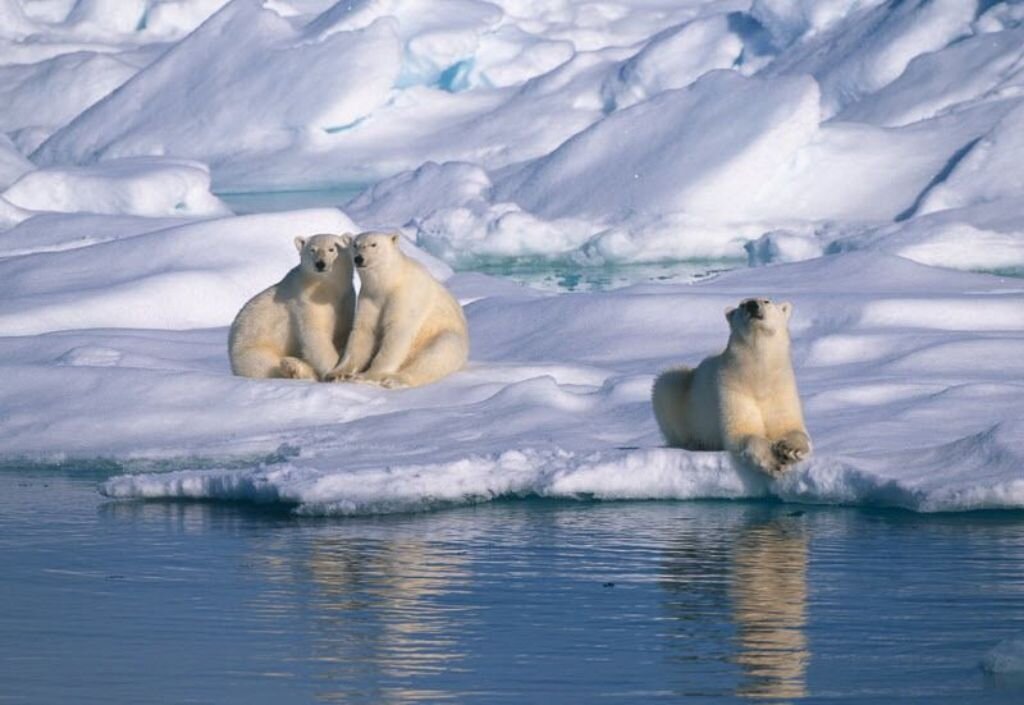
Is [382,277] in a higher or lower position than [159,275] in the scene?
lower

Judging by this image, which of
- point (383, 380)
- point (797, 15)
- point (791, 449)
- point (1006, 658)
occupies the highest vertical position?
point (797, 15)

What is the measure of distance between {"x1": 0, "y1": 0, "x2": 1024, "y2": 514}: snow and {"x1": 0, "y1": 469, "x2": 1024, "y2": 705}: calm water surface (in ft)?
0.90

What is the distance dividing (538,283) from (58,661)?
11.8 m

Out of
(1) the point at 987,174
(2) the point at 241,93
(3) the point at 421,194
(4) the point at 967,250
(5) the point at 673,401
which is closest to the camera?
(5) the point at 673,401

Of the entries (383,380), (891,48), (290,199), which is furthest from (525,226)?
(383,380)

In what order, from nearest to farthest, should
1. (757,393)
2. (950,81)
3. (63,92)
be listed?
(757,393)
(950,81)
(63,92)

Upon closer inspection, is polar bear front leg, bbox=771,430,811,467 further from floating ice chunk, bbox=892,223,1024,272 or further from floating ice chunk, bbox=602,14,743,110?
floating ice chunk, bbox=602,14,743,110

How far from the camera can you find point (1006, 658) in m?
4.12

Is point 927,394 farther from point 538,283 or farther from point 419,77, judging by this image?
point 419,77

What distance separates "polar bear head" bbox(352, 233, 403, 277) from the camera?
8031 mm

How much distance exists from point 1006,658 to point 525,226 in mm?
12694

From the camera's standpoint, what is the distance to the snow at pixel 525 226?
6809mm

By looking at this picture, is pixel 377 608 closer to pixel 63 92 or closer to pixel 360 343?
pixel 360 343

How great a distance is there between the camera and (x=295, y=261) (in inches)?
486
